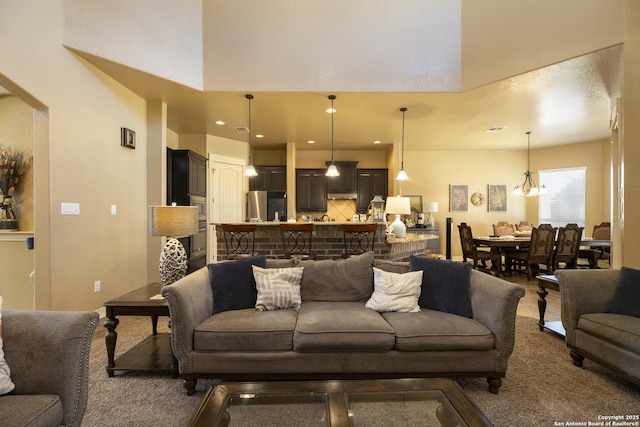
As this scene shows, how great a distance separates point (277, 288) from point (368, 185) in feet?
18.9

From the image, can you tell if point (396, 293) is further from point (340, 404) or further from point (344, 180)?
point (344, 180)

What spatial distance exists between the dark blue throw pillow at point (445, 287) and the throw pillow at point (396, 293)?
0.10 metres

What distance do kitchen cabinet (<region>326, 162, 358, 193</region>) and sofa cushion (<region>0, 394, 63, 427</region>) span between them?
6.81m

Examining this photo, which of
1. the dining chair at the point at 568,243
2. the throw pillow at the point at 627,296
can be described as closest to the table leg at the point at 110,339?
the throw pillow at the point at 627,296

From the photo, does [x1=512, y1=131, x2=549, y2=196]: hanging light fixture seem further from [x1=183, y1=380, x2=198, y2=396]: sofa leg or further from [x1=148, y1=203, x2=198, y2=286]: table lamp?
[x1=183, y1=380, x2=198, y2=396]: sofa leg

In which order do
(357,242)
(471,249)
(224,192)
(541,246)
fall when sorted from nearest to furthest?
(357,242) < (541,246) < (471,249) < (224,192)

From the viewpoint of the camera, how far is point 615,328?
222cm

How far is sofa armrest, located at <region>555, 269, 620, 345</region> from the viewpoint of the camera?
2531 mm

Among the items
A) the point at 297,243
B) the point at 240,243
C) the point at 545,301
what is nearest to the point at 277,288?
the point at 297,243

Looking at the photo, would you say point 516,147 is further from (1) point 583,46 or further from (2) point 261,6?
(2) point 261,6

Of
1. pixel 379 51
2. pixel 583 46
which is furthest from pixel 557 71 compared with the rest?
pixel 379 51

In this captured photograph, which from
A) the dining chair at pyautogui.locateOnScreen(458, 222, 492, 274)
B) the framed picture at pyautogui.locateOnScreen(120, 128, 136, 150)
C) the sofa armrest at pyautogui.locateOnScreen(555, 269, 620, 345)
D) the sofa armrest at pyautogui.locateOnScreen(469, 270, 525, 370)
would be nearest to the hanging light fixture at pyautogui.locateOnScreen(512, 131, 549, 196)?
the dining chair at pyautogui.locateOnScreen(458, 222, 492, 274)

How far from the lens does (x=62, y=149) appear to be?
3.32 m

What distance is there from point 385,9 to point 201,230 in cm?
476
